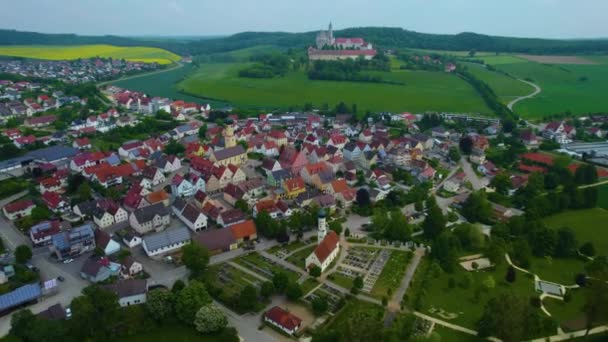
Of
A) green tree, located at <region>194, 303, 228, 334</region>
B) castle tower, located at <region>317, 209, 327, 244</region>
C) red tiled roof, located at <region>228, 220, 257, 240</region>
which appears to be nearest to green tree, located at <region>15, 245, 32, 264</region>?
red tiled roof, located at <region>228, 220, 257, 240</region>

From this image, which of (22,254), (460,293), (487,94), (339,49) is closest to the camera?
(460,293)

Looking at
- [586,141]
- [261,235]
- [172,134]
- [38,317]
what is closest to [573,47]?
[586,141]

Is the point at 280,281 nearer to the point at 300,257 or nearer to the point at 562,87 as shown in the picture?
the point at 300,257

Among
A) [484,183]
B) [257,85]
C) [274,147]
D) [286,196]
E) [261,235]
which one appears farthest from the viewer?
[257,85]

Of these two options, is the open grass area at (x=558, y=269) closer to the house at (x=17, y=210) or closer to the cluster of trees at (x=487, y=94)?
the house at (x=17, y=210)

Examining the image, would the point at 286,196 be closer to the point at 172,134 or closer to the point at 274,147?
the point at 274,147

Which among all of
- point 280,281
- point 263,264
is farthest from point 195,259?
point 280,281
